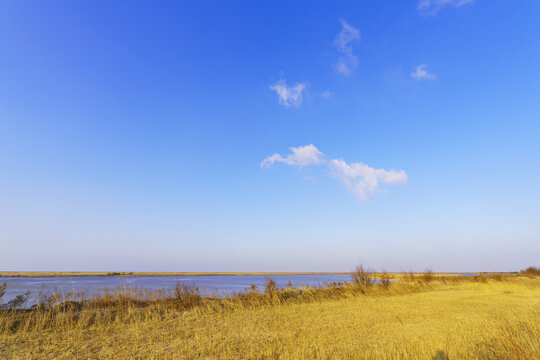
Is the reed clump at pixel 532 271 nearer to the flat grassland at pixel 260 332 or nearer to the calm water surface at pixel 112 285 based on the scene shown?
the calm water surface at pixel 112 285

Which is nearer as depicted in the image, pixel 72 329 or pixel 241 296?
pixel 72 329

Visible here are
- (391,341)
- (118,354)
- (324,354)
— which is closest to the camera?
(324,354)

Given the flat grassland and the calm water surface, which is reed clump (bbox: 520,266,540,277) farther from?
the flat grassland

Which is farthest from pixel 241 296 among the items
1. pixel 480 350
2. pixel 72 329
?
pixel 480 350

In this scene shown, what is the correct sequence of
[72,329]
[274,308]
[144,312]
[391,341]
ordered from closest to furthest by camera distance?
[391,341] < [72,329] < [144,312] < [274,308]

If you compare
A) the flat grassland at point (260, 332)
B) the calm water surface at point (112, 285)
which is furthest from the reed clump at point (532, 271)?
the flat grassland at point (260, 332)

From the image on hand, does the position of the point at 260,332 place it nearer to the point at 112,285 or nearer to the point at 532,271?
the point at 112,285

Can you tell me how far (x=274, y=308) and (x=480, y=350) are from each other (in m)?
10.8

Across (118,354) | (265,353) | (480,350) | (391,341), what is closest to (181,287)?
(118,354)

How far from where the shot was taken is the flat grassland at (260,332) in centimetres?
708

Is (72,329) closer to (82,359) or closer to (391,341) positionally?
(82,359)

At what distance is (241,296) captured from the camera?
18172 mm

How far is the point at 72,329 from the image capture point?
10641 mm

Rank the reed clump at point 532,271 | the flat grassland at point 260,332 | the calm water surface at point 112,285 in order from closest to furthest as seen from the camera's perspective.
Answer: the flat grassland at point 260,332 < the calm water surface at point 112,285 < the reed clump at point 532,271
